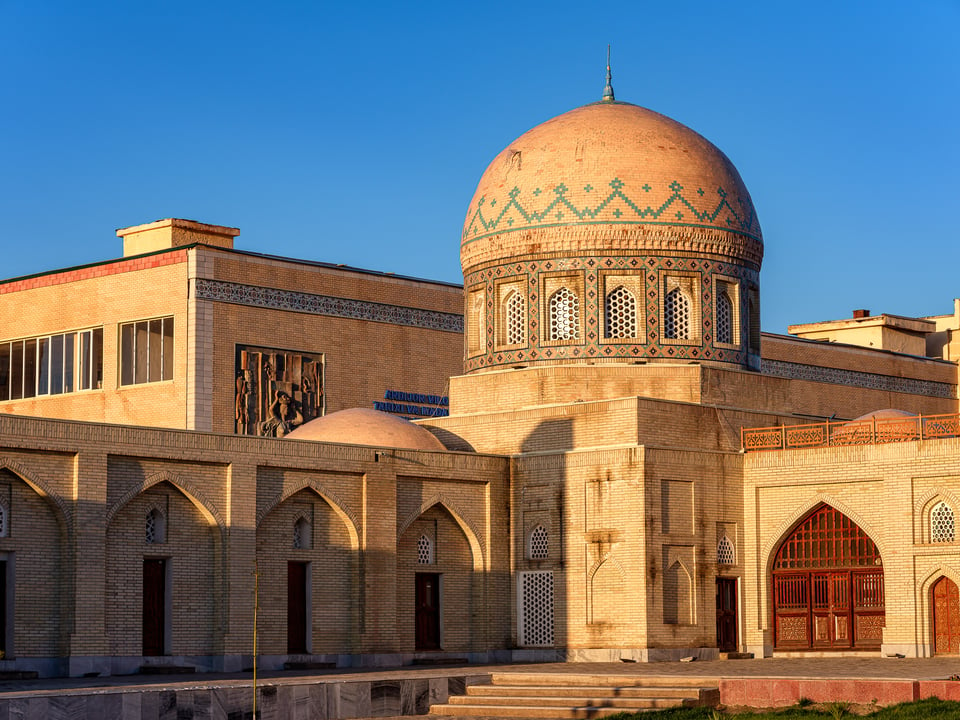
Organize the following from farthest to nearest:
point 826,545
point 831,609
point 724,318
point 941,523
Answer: point 724,318 < point 826,545 < point 831,609 < point 941,523

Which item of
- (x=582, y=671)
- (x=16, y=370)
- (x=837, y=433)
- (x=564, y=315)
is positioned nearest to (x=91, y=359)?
(x=16, y=370)

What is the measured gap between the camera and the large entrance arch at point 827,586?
24672mm

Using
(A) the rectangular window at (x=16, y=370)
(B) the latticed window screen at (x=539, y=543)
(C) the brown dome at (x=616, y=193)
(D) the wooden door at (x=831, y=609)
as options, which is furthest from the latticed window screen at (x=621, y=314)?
(A) the rectangular window at (x=16, y=370)

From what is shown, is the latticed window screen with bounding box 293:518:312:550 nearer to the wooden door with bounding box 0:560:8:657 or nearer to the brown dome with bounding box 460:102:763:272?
the wooden door with bounding box 0:560:8:657

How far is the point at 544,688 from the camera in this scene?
755 inches

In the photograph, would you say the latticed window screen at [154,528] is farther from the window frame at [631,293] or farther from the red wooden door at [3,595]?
the window frame at [631,293]

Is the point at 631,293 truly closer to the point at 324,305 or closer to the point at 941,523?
the point at 941,523

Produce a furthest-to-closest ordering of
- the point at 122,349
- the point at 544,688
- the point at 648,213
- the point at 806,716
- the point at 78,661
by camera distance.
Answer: the point at 122,349 → the point at 648,213 → the point at 78,661 → the point at 544,688 → the point at 806,716

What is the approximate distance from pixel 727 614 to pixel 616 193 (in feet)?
21.5

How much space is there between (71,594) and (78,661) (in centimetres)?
80

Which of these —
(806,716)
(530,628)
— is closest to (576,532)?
(530,628)

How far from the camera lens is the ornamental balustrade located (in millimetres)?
24984

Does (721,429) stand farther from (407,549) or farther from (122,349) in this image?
(122,349)

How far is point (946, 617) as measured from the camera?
78.1 ft
